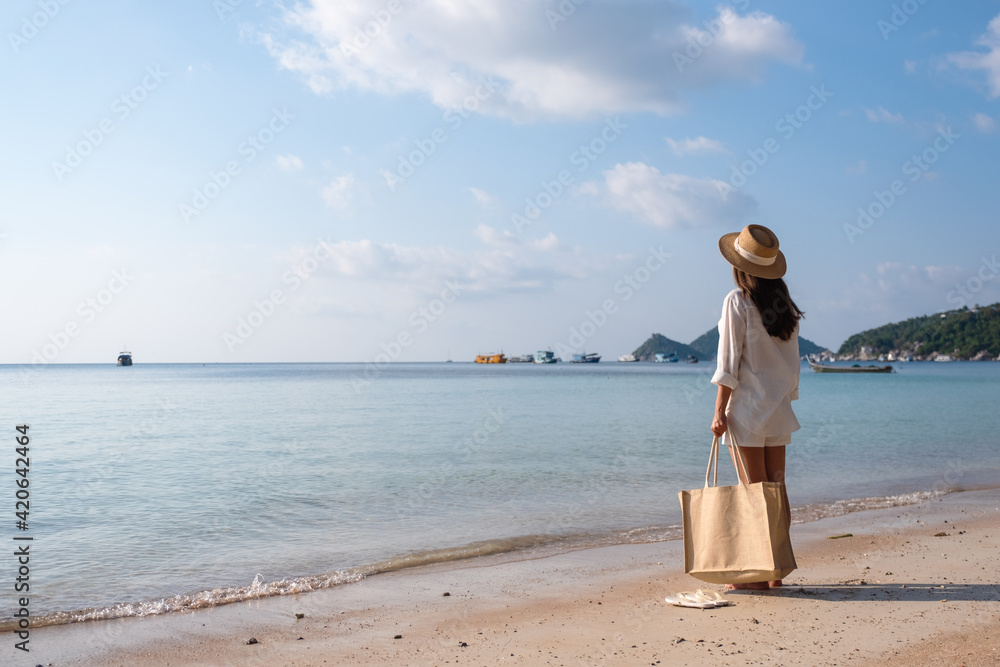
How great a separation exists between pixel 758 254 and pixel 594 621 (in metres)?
2.71

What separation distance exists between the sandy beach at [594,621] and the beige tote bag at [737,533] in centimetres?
28

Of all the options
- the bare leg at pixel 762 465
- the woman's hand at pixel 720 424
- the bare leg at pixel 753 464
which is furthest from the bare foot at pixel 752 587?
the woman's hand at pixel 720 424

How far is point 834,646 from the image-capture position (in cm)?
368

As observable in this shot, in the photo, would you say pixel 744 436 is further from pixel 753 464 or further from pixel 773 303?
pixel 773 303

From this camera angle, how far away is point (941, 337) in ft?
473

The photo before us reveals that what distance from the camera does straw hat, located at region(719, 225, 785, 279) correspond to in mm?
4516

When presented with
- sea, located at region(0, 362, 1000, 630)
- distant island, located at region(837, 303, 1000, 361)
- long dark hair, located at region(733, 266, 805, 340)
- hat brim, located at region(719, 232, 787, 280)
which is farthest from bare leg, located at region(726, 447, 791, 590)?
distant island, located at region(837, 303, 1000, 361)

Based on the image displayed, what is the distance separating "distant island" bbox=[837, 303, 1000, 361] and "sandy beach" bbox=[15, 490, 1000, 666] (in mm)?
149066

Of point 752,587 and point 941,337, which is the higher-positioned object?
point 941,337

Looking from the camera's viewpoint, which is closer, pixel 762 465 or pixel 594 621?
pixel 594 621

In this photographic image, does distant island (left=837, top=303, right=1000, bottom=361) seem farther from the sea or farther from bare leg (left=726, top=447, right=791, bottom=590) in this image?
bare leg (left=726, top=447, right=791, bottom=590)

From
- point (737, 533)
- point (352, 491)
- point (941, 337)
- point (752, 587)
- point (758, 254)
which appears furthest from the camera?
point (941, 337)

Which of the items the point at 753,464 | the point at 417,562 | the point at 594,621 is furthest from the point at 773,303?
the point at 417,562

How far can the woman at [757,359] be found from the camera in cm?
444
